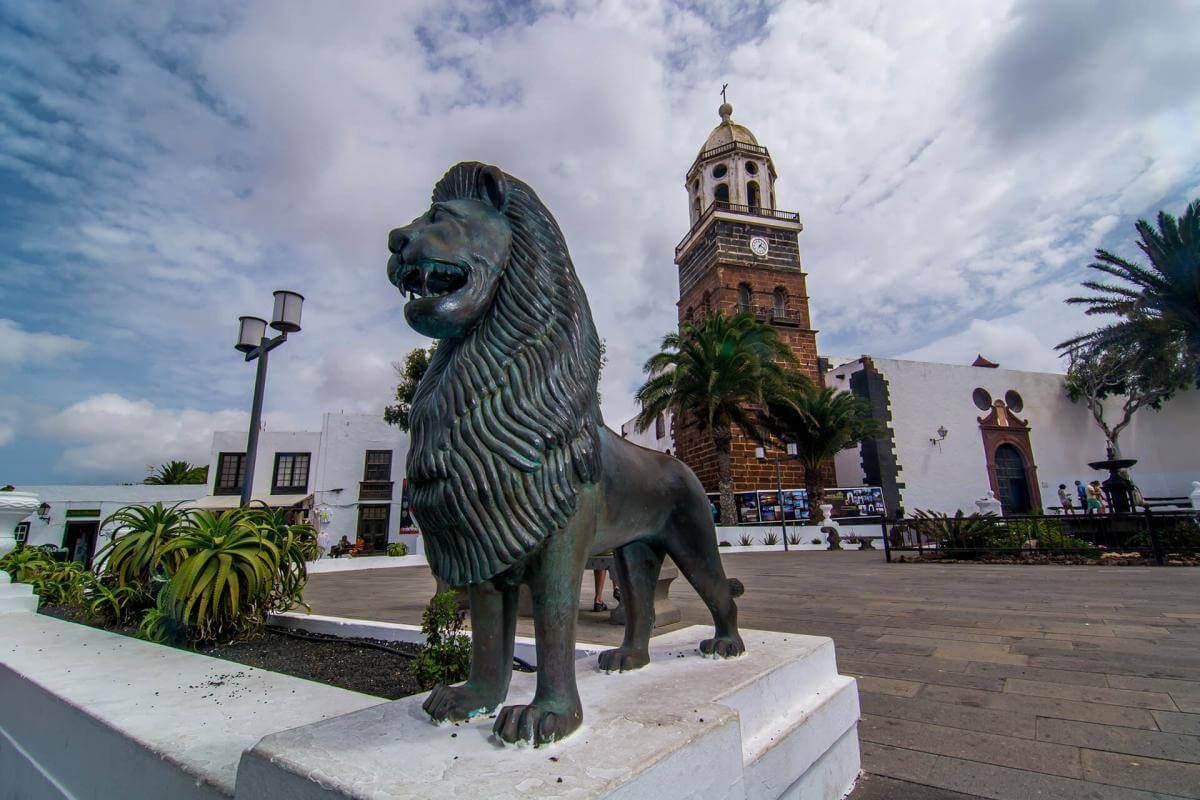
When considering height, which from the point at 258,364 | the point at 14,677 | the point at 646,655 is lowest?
the point at 14,677

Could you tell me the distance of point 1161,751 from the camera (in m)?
2.00

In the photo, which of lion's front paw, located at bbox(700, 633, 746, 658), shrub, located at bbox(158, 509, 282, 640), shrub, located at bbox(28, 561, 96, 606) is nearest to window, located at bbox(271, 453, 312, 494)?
shrub, located at bbox(28, 561, 96, 606)

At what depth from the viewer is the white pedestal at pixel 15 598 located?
4449 millimetres

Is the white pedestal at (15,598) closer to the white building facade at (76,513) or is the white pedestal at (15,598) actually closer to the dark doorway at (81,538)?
the white building facade at (76,513)

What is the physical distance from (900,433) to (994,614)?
20508 millimetres

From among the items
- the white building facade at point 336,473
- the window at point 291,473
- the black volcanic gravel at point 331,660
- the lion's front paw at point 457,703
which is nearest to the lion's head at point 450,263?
the lion's front paw at point 457,703

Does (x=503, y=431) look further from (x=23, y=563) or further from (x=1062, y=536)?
(x=1062, y=536)

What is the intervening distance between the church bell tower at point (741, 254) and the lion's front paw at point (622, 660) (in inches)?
798

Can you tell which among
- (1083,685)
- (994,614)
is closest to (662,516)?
(1083,685)

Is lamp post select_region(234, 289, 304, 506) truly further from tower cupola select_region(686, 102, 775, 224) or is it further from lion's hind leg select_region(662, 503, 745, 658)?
tower cupola select_region(686, 102, 775, 224)

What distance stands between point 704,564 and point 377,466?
23.8m

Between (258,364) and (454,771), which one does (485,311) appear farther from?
(258,364)

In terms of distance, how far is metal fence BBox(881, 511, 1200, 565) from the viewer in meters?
8.64

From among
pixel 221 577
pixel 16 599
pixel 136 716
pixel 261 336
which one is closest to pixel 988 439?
pixel 261 336
